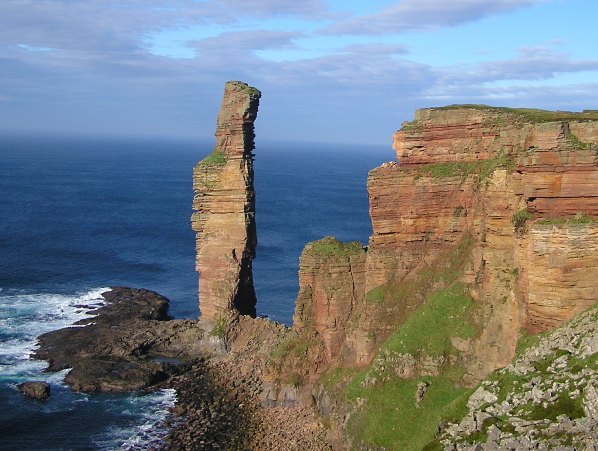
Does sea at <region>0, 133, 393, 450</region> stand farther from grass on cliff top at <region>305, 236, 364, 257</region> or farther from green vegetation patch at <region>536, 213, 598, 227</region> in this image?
green vegetation patch at <region>536, 213, 598, 227</region>

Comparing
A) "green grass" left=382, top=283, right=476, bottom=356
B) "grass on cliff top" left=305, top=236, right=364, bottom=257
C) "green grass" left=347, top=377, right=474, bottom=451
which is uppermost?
"grass on cliff top" left=305, top=236, right=364, bottom=257

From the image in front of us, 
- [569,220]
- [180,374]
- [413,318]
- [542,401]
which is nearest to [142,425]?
[180,374]

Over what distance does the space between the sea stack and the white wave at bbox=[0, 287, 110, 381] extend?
698 inches

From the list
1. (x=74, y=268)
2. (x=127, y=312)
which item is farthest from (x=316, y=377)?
(x=74, y=268)

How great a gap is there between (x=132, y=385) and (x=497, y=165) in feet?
119

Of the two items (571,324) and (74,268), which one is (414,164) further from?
(74,268)

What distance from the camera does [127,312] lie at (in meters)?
81.2

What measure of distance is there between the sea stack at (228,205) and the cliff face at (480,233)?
1396 cm

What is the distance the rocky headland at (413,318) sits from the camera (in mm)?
33875

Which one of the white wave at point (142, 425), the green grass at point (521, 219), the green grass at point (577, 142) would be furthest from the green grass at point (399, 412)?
the green grass at point (577, 142)

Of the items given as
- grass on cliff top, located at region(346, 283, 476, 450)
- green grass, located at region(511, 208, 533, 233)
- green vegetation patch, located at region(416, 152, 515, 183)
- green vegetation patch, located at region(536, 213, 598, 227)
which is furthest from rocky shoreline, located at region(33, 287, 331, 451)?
green vegetation patch, located at region(536, 213, 598, 227)

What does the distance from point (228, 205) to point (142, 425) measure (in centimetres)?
2401

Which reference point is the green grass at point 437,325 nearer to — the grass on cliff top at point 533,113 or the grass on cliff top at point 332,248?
the grass on cliff top at point 332,248

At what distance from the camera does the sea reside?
54.6 metres
